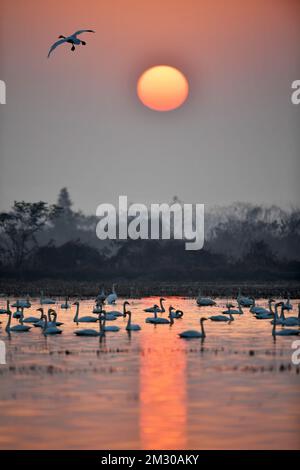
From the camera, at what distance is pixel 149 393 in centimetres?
2086

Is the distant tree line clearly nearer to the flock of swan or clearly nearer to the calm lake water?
the flock of swan

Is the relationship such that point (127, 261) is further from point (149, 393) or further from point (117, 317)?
point (149, 393)

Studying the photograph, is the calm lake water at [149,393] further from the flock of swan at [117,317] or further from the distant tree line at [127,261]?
the distant tree line at [127,261]

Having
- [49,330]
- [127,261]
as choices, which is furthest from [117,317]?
[127,261]

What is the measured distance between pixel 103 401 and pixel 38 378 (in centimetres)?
341

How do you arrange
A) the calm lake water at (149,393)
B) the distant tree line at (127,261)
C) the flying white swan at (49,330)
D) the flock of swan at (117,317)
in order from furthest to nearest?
1. the distant tree line at (127,261)
2. the flying white swan at (49,330)
3. the flock of swan at (117,317)
4. the calm lake water at (149,393)

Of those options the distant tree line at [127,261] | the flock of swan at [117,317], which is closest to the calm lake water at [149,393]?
the flock of swan at [117,317]

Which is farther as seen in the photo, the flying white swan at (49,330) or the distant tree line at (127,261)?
the distant tree line at (127,261)

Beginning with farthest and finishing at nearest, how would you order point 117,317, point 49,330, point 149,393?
point 117,317
point 49,330
point 149,393

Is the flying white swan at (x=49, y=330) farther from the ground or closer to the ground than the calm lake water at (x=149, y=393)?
farther from the ground

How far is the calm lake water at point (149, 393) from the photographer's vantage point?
1675cm

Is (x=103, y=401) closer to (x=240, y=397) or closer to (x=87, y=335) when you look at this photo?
(x=240, y=397)

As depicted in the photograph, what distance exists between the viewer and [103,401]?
65.3ft

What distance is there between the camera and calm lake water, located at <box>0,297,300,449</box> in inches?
659
